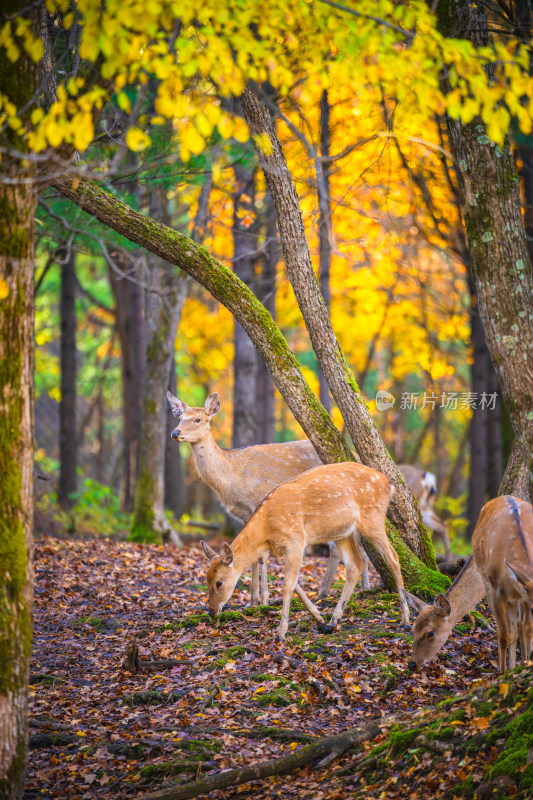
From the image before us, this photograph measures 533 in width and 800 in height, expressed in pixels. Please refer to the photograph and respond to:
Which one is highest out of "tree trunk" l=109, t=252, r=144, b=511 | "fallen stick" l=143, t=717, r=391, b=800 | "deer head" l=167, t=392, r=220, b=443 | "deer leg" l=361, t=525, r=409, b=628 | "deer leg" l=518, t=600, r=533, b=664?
"tree trunk" l=109, t=252, r=144, b=511

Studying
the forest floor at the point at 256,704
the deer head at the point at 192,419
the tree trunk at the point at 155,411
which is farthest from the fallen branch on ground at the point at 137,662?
the tree trunk at the point at 155,411

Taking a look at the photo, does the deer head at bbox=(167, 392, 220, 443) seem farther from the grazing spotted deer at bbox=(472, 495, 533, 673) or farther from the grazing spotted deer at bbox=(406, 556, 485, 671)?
the grazing spotted deer at bbox=(472, 495, 533, 673)

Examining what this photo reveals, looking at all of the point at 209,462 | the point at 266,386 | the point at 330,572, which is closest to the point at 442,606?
the point at 330,572

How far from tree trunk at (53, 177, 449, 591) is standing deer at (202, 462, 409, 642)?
0.77 meters

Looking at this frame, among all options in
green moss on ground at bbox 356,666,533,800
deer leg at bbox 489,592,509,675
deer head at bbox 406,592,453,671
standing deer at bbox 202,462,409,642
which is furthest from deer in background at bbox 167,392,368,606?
green moss on ground at bbox 356,666,533,800

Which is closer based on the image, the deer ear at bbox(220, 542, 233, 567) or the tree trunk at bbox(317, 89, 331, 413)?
the deer ear at bbox(220, 542, 233, 567)

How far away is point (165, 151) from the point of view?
11320 millimetres

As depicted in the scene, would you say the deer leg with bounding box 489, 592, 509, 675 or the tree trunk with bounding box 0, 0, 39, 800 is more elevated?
the tree trunk with bounding box 0, 0, 39, 800

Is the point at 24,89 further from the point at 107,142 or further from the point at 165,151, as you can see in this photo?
the point at 165,151

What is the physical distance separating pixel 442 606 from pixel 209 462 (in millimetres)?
4134

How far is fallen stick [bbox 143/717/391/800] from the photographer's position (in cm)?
486

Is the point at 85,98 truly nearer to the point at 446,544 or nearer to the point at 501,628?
the point at 501,628

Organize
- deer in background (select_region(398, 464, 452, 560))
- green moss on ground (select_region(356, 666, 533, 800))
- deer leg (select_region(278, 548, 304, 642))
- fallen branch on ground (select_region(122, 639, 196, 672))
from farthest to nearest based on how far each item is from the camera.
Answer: deer in background (select_region(398, 464, 452, 560)) → deer leg (select_region(278, 548, 304, 642)) → fallen branch on ground (select_region(122, 639, 196, 672)) → green moss on ground (select_region(356, 666, 533, 800))

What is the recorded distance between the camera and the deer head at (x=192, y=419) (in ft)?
32.8
